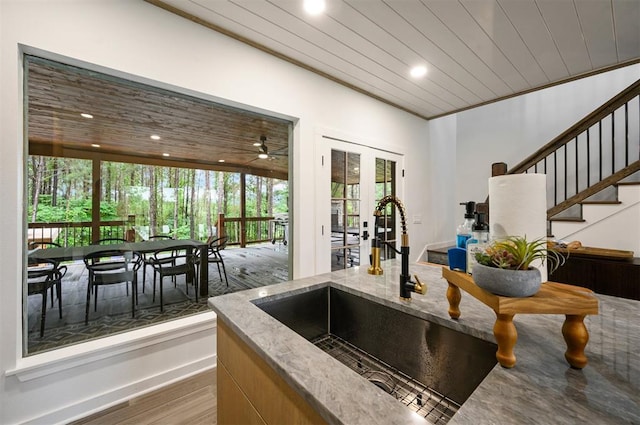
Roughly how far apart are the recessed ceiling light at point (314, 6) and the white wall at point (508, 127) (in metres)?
2.97

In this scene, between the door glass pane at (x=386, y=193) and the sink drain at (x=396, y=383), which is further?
the door glass pane at (x=386, y=193)

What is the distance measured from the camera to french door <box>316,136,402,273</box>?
281 cm

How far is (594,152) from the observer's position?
358 centimetres

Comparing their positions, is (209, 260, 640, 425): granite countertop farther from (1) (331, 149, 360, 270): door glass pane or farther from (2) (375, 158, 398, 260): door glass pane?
(2) (375, 158, 398, 260): door glass pane

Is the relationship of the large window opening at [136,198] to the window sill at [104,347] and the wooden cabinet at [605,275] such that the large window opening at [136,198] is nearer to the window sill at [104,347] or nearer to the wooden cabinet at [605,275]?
the window sill at [104,347]

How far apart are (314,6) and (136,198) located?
195 cm

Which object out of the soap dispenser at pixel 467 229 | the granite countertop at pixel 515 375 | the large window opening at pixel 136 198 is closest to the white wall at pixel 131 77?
the large window opening at pixel 136 198

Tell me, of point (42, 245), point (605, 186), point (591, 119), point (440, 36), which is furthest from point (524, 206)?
point (591, 119)

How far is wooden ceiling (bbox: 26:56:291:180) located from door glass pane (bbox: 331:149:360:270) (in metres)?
0.61

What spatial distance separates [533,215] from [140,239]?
2480 mm

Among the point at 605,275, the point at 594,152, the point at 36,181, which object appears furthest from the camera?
the point at 594,152

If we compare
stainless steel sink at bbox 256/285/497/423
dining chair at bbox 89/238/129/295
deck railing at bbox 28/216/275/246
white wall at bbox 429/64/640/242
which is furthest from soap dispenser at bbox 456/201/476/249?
white wall at bbox 429/64/640/242

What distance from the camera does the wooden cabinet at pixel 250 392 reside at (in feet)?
2.13

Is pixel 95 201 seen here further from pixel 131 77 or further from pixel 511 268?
pixel 511 268
